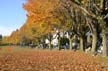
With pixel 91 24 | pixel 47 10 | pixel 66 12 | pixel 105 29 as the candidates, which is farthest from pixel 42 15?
pixel 105 29

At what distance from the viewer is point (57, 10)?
50.4 m

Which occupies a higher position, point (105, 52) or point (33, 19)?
point (33, 19)

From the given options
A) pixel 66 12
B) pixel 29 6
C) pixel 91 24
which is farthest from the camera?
pixel 29 6

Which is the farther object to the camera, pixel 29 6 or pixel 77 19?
pixel 29 6

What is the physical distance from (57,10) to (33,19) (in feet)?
24.6

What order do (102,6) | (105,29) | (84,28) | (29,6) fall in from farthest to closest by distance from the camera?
(29,6) → (84,28) → (105,29) → (102,6)

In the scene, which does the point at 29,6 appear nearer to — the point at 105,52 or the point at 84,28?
the point at 84,28

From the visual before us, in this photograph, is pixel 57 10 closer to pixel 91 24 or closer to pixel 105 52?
pixel 91 24

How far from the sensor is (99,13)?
30984 millimetres

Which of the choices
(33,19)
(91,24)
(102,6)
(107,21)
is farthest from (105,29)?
(33,19)

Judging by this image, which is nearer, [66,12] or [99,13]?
[99,13]

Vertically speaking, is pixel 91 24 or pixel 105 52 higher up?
pixel 91 24

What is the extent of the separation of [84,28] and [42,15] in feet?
21.2

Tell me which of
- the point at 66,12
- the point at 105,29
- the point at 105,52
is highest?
the point at 66,12
